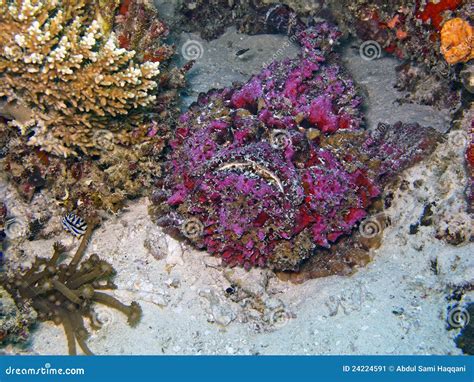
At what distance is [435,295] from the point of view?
4102 millimetres

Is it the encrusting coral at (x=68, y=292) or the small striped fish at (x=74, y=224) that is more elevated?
the small striped fish at (x=74, y=224)

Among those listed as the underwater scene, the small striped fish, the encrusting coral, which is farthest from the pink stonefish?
the encrusting coral

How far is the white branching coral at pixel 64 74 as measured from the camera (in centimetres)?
399

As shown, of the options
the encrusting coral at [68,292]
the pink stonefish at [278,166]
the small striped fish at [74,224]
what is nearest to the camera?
the encrusting coral at [68,292]

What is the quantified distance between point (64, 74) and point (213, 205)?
206 centimetres

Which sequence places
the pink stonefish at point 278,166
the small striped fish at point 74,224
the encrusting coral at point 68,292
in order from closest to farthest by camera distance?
the encrusting coral at point 68,292 → the pink stonefish at point 278,166 → the small striped fish at point 74,224

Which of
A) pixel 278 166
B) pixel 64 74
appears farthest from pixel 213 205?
pixel 64 74

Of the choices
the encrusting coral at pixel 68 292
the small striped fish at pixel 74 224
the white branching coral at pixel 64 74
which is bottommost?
the encrusting coral at pixel 68 292

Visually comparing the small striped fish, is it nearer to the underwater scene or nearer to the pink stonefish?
the underwater scene

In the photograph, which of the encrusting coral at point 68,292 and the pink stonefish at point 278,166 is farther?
the pink stonefish at point 278,166

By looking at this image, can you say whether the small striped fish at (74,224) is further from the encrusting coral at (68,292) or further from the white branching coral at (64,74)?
the white branching coral at (64,74)

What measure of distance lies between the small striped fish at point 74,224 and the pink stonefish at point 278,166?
87 centimetres

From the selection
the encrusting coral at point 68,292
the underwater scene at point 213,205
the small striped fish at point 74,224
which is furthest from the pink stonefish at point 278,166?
the encrusting coral at point 68,292
